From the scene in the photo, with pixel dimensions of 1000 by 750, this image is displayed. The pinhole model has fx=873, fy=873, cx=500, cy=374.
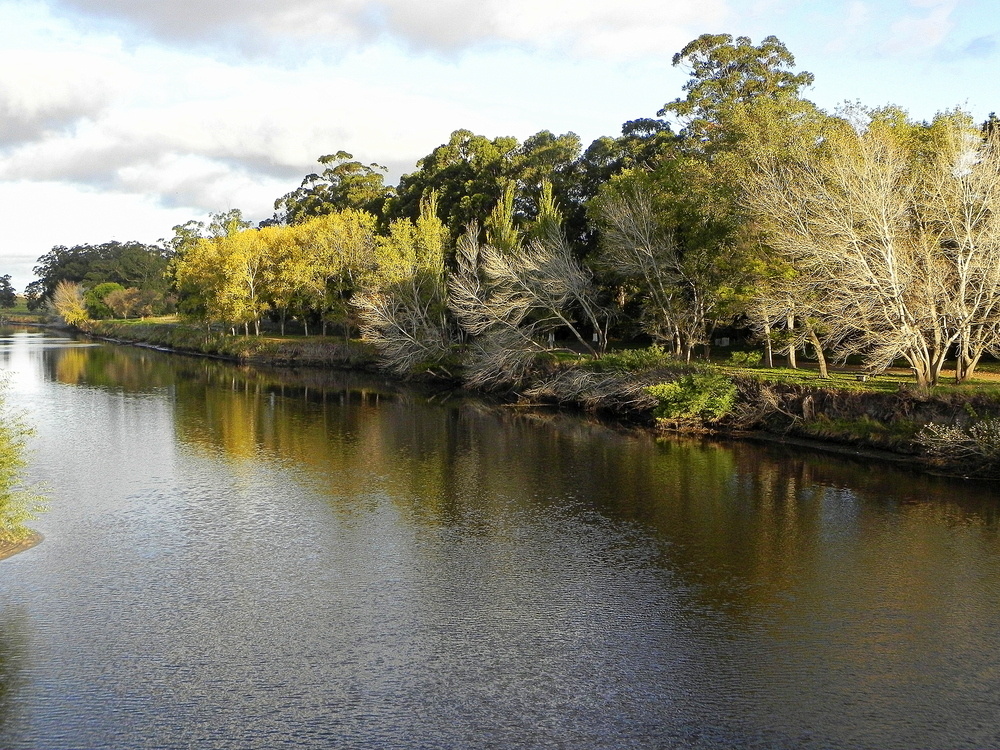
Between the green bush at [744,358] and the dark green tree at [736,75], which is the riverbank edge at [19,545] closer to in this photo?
the green bush at [744,358]

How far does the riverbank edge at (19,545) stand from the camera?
19.4m

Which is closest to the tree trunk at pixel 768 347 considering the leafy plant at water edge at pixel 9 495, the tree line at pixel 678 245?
the tree line at pixel 678 245

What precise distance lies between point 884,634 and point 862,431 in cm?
1729

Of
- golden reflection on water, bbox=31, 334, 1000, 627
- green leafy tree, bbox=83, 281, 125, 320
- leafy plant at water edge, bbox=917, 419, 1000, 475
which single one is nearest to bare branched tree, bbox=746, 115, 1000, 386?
leafy plant at water edge, bbox=917, 419, 1000, 475

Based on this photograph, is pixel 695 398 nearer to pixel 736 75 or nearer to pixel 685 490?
pixel 685 490

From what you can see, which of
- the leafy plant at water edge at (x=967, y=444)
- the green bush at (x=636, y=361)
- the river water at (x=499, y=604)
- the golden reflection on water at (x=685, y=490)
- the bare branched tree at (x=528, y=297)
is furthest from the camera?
the bare branched tree at (x=528, y=297)

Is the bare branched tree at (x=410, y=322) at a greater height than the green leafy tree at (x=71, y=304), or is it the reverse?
the green leafy tree at (x=71, y=304)

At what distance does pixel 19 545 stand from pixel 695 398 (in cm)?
2548

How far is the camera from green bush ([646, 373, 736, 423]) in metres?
36.2

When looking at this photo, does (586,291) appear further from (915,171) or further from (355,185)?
(355,185)

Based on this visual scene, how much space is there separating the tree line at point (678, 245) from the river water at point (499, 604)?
25.9 feet

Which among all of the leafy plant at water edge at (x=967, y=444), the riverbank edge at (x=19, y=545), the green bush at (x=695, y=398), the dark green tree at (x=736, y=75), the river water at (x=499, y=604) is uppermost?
the dark green tree at (x=736, y=75)

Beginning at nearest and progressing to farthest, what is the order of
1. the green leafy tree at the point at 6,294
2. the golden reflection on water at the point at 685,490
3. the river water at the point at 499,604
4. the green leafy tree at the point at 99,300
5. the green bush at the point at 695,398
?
the river water at the point at 499,604 → the golden reflection on water at the point at 685,490 → the green bush at the point at 695,398 → the green leafy tree at the point at 99,300 → the green leafy tree at the point at 6,294

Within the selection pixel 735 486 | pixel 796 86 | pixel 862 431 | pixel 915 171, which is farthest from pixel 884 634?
pixel 796 86
